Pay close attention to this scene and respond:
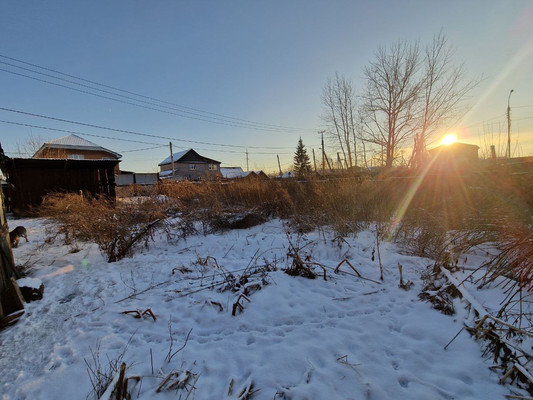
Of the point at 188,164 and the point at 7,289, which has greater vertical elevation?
the point at 188,164

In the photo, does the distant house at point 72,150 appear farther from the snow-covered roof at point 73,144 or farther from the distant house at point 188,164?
the distant house at point 188,164

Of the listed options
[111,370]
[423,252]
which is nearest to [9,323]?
[111,370]

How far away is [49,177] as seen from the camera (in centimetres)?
1035

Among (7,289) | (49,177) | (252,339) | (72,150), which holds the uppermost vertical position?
(72,150)

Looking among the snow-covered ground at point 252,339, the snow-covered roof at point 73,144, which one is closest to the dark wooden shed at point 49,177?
the snow-covered ground at point 252,339

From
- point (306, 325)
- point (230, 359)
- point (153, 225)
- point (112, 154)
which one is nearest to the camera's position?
point (230, 359)

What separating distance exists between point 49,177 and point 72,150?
50.0 ft

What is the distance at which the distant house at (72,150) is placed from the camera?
20266mm

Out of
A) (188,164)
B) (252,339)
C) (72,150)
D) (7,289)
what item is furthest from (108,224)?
(188,164)

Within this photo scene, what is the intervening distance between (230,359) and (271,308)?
0.77 metres

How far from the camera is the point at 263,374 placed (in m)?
1.71

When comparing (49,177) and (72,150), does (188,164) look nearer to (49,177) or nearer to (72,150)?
(72,150)

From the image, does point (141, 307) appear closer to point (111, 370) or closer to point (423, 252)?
point (111, 370)

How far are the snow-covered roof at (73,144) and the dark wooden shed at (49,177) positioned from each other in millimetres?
13940
